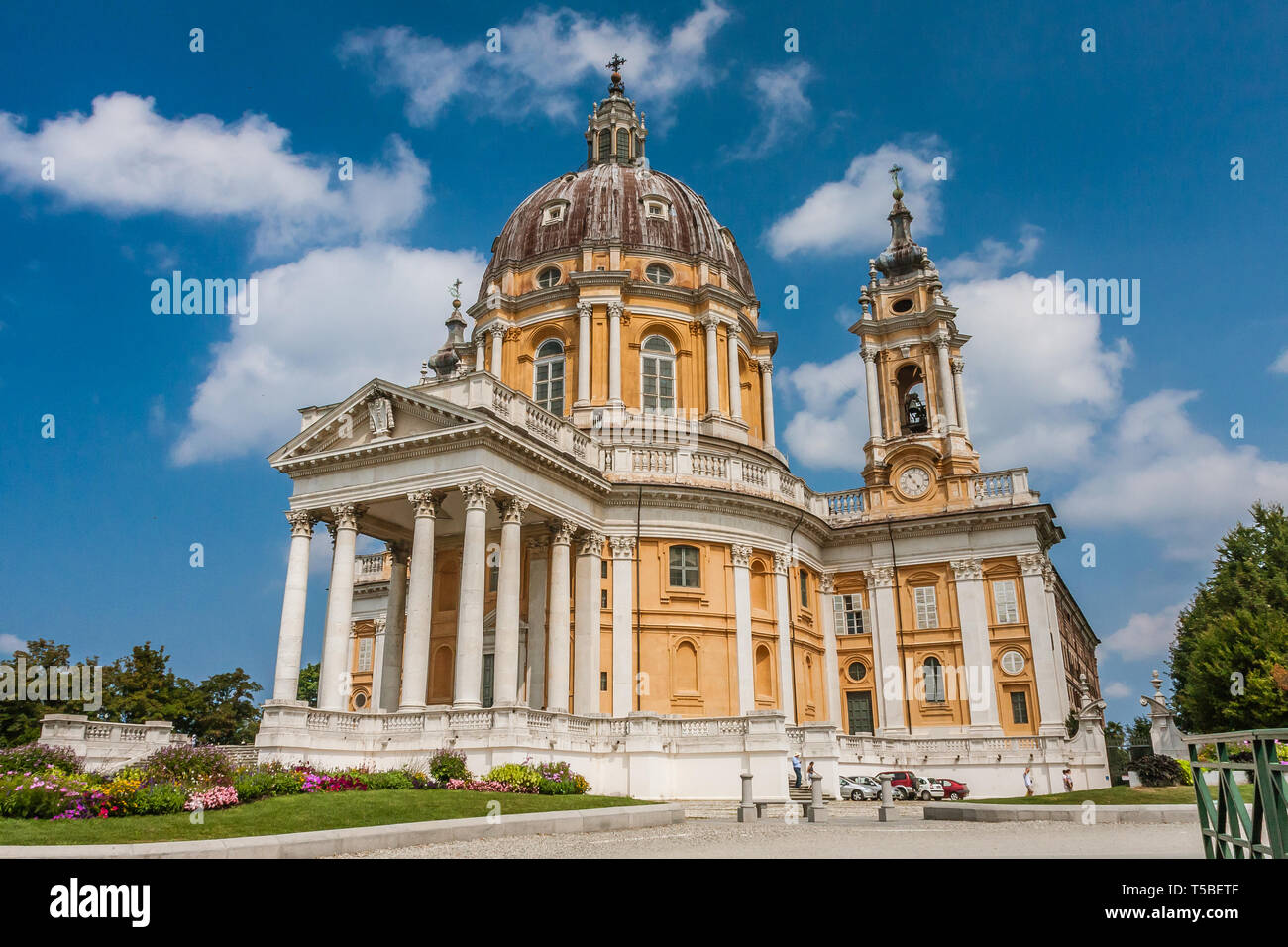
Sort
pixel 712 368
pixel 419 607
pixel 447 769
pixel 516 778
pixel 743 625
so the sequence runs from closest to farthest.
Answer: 1. pixel 516 778
2. pixel 447 769
3. pixel 419 607
4. pixel 743 625
5. pixel 712 368

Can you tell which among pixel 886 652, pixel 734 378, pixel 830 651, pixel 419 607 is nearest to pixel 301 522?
pixel 419 607

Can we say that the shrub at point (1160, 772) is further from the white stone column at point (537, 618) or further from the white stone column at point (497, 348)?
the white stone column at point (497, 348)

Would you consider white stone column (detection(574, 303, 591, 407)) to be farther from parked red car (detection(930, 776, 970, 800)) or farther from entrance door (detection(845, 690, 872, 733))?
parked red car (detection(930, 776, 970, 800))

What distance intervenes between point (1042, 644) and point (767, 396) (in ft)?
57.2

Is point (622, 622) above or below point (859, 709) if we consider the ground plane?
above

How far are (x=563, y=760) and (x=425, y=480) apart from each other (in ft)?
30.9

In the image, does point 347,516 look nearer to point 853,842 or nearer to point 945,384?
point 853,842

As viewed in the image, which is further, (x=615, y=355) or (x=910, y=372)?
(x=910, y=372)

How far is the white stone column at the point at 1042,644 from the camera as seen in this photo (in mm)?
37969

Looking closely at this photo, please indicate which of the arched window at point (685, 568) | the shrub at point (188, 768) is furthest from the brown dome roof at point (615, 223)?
the shrub at point (188, 768)

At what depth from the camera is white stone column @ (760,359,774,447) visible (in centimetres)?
4825

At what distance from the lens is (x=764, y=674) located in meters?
37.7

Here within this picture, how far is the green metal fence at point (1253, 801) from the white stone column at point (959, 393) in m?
39.5
